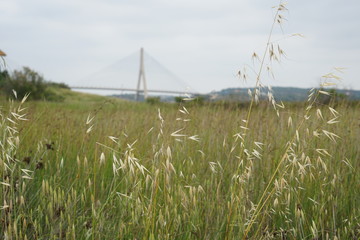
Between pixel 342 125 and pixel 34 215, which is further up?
pixel 342 125

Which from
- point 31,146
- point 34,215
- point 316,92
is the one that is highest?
point 316,92

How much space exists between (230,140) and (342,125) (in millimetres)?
1384

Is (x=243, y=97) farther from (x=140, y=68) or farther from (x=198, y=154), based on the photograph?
(x=140, y=68)

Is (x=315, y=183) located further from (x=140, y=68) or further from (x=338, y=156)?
(x=140, y=68)

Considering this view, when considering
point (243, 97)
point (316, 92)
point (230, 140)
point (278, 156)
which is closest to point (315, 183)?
point (278, 156)

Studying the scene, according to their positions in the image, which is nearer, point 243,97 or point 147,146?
point 147,146

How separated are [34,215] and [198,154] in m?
1.53

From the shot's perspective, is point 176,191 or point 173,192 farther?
point 173,192

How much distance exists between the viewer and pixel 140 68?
1633 inches

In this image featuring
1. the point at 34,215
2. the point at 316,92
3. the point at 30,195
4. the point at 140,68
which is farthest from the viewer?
the point at 140,68

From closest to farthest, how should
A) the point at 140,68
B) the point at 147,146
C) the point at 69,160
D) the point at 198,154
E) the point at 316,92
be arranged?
the point at 316,92
the point at 69,160
the point at 198,154
the point at 147,146
the point at 140,68

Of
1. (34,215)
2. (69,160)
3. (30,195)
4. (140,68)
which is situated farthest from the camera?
(140,68)

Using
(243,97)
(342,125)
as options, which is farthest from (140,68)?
(342,125)

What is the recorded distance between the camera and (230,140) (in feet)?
13.2
